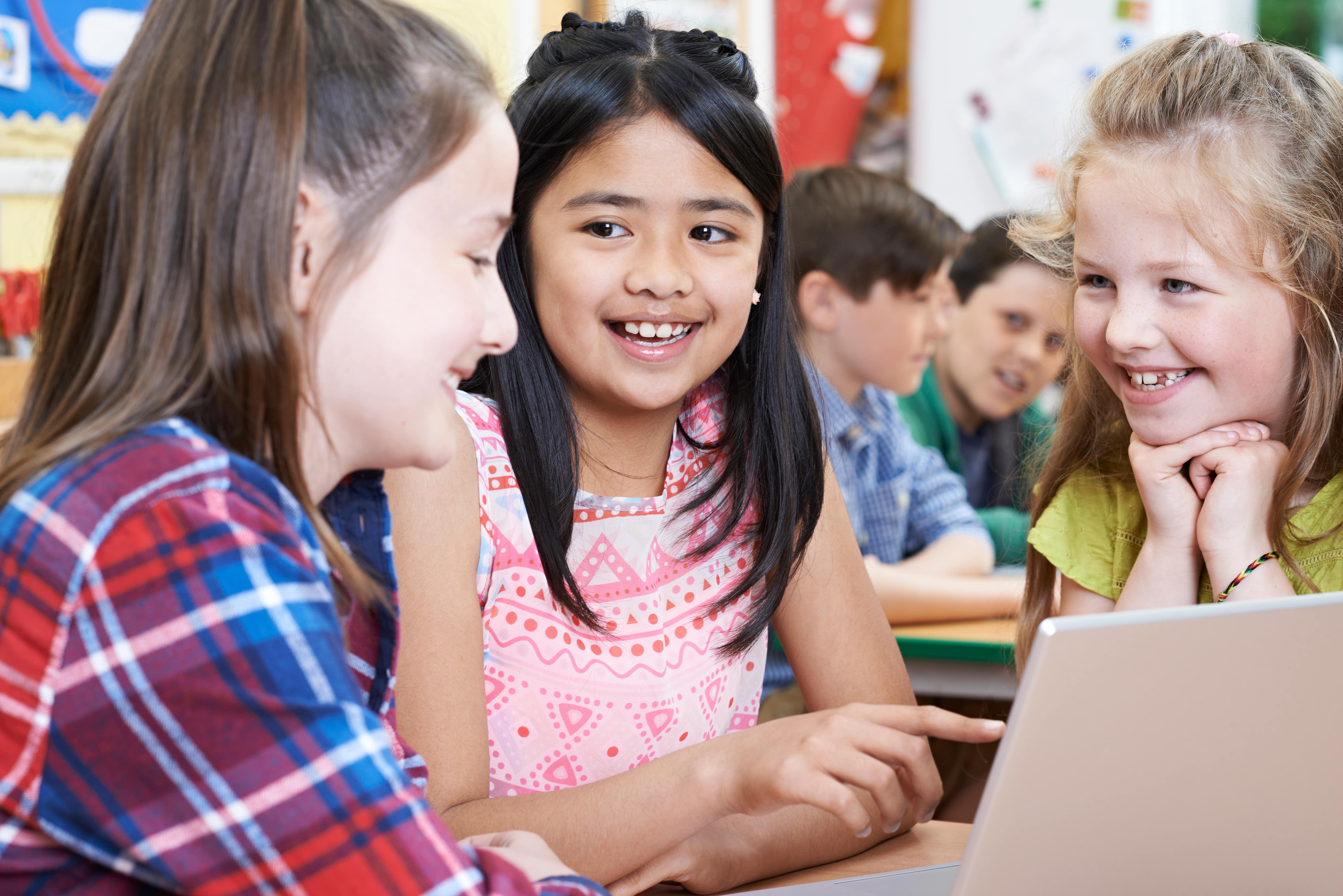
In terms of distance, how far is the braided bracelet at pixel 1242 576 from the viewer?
931 mm

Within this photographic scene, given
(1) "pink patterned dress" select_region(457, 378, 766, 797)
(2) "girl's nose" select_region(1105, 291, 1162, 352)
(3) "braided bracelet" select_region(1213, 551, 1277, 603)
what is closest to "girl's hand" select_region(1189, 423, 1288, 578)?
(3) "braided bracelet" select_region(1213, 551, 1277, 603)

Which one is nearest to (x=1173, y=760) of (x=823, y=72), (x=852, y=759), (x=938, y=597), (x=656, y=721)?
(x=852, y=759)

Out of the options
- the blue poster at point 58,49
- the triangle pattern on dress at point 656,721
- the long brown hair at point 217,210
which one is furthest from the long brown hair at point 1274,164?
the blue poster at point 58,49

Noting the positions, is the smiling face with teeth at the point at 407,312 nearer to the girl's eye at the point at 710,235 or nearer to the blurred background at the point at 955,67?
the girl's eye at the point at 710,235

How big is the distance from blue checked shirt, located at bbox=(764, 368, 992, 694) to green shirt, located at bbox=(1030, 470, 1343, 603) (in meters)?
0.86

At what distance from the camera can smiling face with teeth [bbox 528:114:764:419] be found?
0.97m

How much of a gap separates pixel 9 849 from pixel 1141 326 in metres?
0.79

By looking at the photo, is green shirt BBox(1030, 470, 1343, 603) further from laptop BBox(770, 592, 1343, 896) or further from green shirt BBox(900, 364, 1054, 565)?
green shirt BBox(900, 364, 1054, 565)

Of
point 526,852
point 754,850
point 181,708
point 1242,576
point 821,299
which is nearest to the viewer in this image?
point 181,708

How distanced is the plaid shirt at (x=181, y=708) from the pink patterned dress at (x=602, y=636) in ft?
1.48

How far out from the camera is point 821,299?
2223mm

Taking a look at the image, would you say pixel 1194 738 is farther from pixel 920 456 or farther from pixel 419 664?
pixel 920 456

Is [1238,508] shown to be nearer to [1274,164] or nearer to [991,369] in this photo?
[1274,164]

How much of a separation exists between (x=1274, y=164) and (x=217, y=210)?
0.77 m
